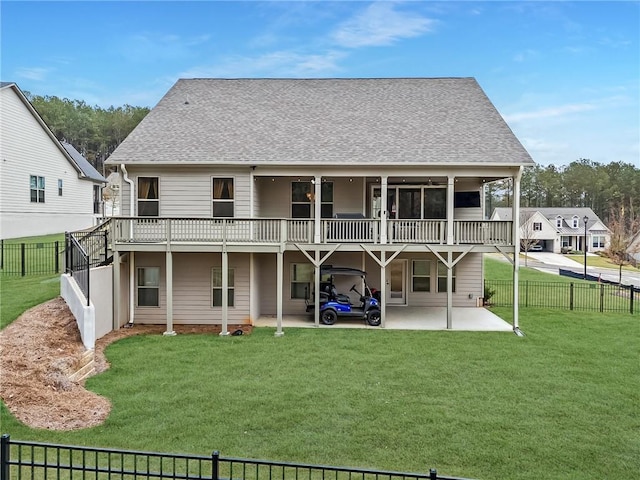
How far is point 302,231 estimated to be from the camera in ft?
49.1

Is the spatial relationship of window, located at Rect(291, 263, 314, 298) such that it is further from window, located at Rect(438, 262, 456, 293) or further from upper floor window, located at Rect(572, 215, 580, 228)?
upper floor window, located at Rect(572, 215, 580, 228)

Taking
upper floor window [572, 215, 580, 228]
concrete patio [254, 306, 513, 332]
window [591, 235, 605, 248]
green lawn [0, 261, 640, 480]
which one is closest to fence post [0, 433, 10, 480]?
green lawn [0, 261, 640, 480]

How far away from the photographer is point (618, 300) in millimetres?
21125

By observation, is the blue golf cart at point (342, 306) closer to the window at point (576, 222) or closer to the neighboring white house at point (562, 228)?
the neighboring white house at point (562, 228)

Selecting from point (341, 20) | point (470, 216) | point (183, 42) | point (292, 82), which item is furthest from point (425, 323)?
point (183, 42)

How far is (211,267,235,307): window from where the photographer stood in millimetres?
15375

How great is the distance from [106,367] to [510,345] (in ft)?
35.2

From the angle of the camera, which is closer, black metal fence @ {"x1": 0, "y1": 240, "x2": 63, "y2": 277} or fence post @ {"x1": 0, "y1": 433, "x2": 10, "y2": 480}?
fence post @ {"x1": 0, "y1": 433, "x2": 10, "y2": 480}

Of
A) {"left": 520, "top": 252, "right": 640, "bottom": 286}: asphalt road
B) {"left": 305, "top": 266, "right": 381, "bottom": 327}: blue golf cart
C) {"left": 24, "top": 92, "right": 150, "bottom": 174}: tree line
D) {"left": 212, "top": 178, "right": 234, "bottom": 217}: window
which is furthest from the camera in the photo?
{"left": 24, "top": 92, "right": 150, "bottom": 174}: tree line

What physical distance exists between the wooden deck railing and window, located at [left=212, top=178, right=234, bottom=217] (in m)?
0.71

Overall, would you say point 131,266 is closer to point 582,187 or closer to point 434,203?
point 434,203

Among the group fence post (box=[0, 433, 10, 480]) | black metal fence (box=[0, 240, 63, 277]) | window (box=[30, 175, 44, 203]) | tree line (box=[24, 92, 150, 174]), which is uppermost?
tree line (box=[24, 92, 150, 174])

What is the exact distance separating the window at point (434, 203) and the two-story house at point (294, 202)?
47 mm

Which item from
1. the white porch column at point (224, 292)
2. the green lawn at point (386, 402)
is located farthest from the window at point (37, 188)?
the white porch column at point (224, 292)
